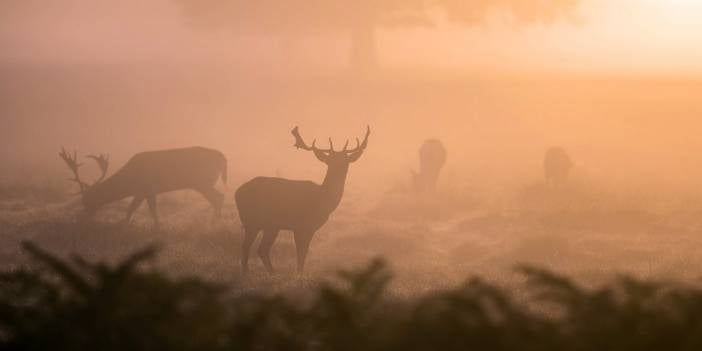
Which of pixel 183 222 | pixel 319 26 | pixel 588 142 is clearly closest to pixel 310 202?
pixel 183 222

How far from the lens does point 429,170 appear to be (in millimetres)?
20375

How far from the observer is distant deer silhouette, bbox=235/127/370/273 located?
12125 mm

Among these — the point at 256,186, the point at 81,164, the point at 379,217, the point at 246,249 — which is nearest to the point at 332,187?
the point at 256,186

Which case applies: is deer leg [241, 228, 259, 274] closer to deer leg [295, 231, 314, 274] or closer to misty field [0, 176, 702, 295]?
misty field [0, 176, 702, 295]

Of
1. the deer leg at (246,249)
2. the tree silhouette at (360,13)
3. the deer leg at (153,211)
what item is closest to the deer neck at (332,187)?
the deer leg at (246,249)

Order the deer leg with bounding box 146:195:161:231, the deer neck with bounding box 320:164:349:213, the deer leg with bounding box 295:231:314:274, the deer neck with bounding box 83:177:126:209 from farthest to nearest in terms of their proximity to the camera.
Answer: the deer neck with bounding box 83:177:126:209, the deer leg with bounding box 146:195:161:231, the deer neck with bounding box 320:164:349:213, the deer leg with bounding box 295:231:314:274

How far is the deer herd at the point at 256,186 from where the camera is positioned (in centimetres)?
1214

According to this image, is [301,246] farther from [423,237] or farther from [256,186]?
[423,237]

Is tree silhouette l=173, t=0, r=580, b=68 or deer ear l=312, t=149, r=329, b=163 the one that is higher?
tree silhouette l=173, t=0, r=580, b=68

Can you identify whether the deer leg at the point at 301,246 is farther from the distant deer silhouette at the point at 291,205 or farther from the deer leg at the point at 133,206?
the deer leg at the point at 133,206

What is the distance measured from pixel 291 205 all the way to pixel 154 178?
4.66m

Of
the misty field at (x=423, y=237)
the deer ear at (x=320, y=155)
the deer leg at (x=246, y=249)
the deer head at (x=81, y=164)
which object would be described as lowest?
the misty field at (x=423, y=237)

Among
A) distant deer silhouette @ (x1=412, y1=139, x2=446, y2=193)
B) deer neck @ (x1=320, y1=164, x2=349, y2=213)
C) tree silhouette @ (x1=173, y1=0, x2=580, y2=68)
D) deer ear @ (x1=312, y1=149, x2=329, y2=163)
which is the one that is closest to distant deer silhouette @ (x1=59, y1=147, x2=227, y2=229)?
deer neck @ (x1=320, y1=164, x2=349, y2=213)

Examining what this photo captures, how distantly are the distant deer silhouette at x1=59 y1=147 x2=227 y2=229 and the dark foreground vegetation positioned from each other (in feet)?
43.6
